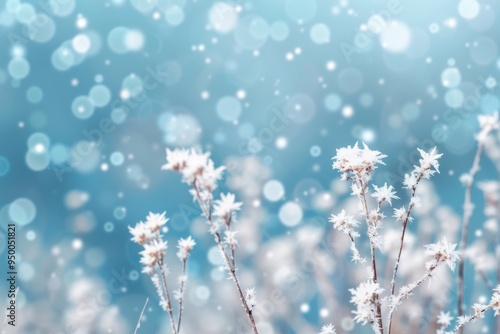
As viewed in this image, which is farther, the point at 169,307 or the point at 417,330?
the point at 417,330

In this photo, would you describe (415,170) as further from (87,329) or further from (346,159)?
(87,329)

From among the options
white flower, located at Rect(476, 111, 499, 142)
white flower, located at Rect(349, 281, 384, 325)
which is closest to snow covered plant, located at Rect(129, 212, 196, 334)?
white flower, located at Rect(349, 281, 384, 325)

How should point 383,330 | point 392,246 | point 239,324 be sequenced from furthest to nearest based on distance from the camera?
point 239,324, point 392,246, point 383,330

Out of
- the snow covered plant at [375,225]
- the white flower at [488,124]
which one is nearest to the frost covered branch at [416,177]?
the snow covered plant at [375,225]

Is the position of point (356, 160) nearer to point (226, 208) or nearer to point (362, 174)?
point (362, 174)

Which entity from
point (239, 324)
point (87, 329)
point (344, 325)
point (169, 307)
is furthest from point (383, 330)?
point (87, 329)

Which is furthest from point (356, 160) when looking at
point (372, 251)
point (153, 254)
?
point (153, 254)

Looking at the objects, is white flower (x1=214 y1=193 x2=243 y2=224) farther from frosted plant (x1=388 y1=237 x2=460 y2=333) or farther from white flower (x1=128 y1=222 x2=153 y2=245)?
frosted plant (x1=388 y1=237 x2=460 y2=333)
